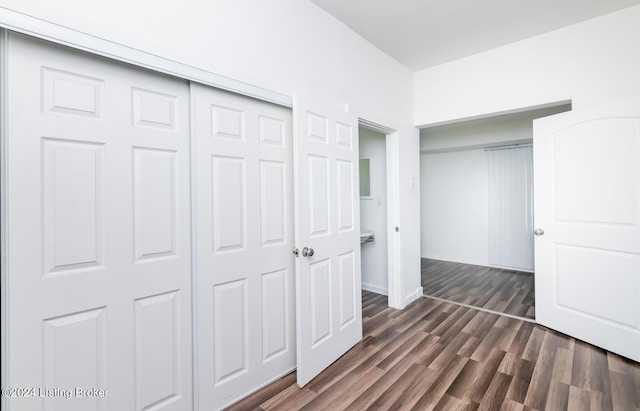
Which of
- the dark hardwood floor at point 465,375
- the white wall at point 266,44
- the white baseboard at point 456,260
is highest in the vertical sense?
the white wall at point 266,44

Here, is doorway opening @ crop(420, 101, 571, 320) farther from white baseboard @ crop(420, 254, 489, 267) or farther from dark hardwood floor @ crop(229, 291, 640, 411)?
dark hardwood floor @ crop(229, 291, 640, 411)

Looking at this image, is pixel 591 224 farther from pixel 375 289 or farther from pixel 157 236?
pixel 157 236

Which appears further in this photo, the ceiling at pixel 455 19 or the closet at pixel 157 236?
the ceiling at pixel 455 19

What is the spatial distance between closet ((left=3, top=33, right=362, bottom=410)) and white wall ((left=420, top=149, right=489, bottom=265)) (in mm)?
4084

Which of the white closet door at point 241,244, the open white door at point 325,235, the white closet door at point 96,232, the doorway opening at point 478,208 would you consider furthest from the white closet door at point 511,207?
the white closet door at point 96,232

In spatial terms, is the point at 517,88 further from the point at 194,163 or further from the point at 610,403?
the point at 194,163

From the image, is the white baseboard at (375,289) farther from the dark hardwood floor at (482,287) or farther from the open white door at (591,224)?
the open white door at (591,224)

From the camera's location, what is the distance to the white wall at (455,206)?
517 cm

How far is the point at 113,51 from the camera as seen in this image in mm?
1267

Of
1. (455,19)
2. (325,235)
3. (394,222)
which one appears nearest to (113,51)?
(325,235)

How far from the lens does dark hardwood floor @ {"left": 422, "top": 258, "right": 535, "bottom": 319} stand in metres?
3.29

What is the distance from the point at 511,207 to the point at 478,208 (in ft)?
1.71

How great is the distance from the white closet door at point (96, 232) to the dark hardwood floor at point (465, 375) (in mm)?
764

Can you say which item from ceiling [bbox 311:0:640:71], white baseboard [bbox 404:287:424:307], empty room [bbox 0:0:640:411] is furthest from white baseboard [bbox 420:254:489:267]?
ceiling [bbox 311:0:640:71]
